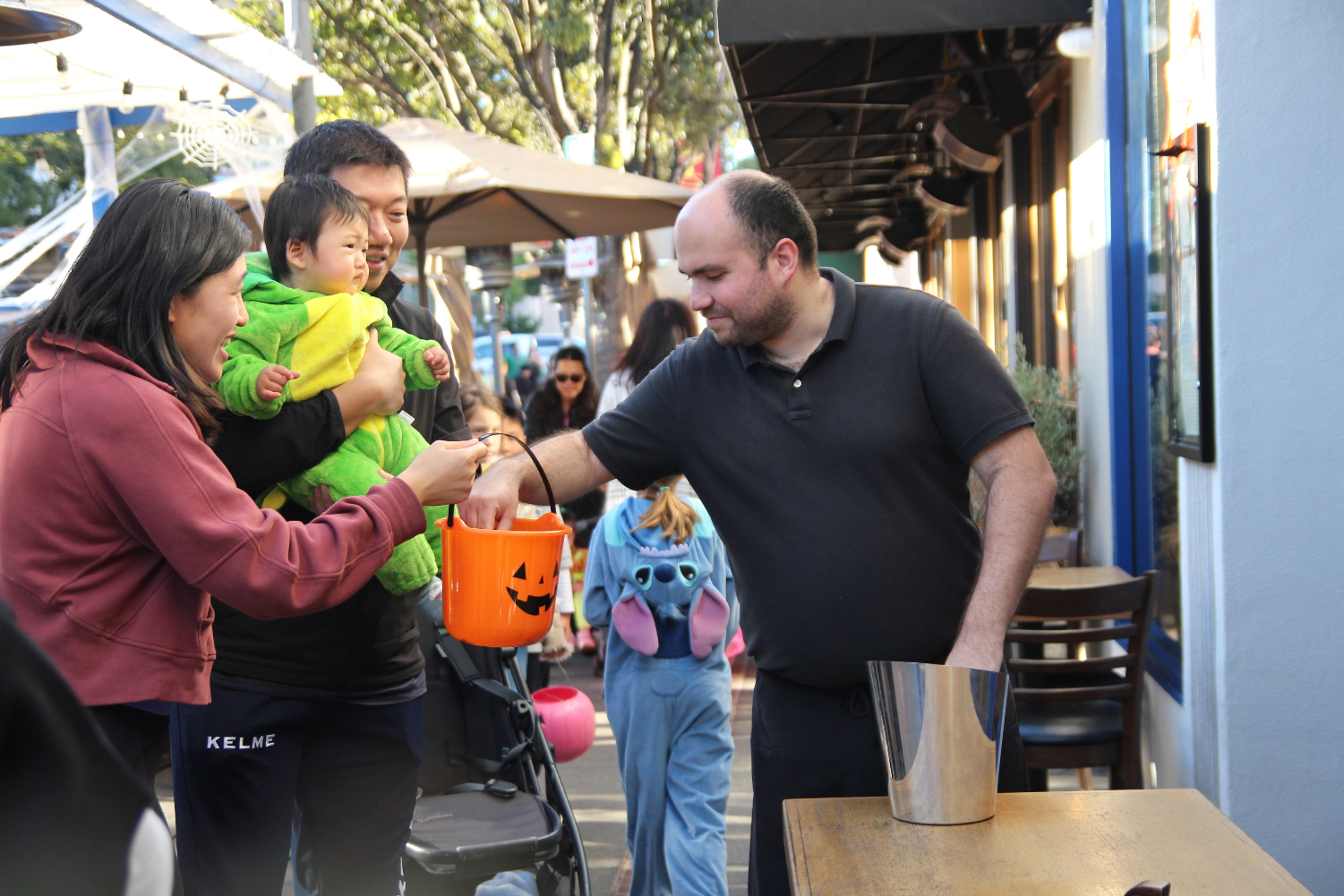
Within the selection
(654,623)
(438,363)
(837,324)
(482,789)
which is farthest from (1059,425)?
(438,363)

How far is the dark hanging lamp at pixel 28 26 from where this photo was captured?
3506 millimetres

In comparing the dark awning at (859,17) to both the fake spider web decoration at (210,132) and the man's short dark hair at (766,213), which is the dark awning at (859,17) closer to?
the fake spider web decoration at (210,132)

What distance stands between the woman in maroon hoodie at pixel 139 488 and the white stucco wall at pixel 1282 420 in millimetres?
2610

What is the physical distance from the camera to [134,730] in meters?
1.88

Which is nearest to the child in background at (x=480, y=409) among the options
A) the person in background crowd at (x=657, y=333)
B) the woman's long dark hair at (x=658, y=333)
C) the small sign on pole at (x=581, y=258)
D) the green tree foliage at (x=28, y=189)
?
the person in background crowd at (x=657, y=333)

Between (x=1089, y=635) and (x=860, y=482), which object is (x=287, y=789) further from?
(x=1089, y=635)

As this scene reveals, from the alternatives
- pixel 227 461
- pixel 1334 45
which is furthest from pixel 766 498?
pixel 1334 45

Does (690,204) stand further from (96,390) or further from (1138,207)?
(1138,207)

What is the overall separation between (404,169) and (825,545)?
123cm

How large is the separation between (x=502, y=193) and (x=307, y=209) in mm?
5352

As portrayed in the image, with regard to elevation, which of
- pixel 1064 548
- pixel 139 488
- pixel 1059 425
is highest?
pixel 139 488

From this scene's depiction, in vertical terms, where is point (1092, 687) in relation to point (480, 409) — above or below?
below

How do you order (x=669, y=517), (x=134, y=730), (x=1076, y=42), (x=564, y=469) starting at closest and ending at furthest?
1. (x=134, y=730)
2. (x=564, y=469)
3. (x=669, y=517)
4. (x=1076, y=42)

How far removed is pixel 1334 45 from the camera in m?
3.28
